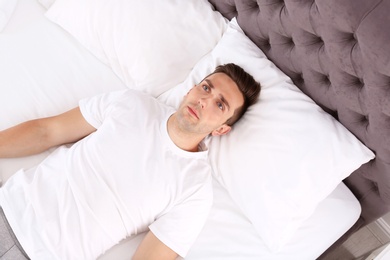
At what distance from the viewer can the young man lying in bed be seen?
1189 mm

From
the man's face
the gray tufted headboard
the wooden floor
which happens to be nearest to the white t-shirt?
the man's face

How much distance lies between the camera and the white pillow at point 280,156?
48.7 inches

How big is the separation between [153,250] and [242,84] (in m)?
0.63

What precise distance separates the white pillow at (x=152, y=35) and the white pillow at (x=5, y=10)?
33cm

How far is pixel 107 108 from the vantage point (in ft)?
4.57

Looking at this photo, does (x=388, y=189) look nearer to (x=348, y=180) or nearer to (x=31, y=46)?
(x=348, y=180)

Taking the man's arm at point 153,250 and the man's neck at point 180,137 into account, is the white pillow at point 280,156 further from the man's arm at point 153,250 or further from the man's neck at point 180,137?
the man's arm at point 153,250

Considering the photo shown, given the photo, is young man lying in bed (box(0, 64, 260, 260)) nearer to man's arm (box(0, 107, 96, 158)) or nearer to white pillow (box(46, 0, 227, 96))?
man's arm (box(0, 107, 96, 158))

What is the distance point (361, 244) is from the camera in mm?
1763

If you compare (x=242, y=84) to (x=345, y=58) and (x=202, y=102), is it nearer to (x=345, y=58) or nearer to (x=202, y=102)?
(x=202, y=102)

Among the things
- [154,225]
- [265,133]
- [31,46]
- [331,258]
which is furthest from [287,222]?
[31,46]

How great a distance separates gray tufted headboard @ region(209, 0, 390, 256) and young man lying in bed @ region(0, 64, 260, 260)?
0.65 ft

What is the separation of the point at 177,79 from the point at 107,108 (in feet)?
1.08

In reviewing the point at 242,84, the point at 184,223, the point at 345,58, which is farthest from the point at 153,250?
the point at 345,58
